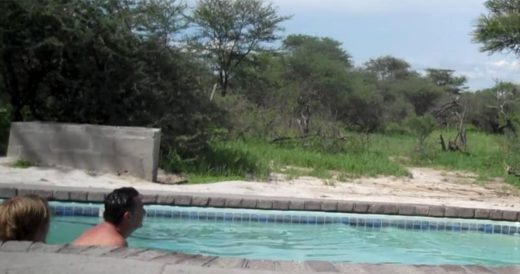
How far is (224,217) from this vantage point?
8758 mm

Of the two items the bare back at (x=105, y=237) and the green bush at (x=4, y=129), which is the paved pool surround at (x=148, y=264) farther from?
the green bush at (x=4, y=129)

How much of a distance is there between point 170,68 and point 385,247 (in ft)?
23.3

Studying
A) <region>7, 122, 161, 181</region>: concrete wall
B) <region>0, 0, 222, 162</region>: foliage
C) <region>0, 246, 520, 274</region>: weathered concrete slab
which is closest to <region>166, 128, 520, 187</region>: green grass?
<region>0, 0, 222, 162</region>: foliage

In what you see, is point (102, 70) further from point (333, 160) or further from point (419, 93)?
point (419, 93)

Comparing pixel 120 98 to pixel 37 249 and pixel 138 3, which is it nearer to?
pixel 138 3

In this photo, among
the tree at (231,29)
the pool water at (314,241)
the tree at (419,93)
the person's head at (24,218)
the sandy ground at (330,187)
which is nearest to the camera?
the person's head at (24,218)

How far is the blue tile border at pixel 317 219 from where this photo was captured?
28.6 feet

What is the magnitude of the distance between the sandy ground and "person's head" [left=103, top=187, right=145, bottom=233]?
613cm

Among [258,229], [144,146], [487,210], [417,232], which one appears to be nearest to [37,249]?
[258,229]

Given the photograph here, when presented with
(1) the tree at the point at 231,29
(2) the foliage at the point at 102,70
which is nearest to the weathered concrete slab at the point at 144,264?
(2) the foliage at the point at 102,70

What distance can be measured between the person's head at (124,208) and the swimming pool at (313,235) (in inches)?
143

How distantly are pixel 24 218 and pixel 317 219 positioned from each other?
580 cm

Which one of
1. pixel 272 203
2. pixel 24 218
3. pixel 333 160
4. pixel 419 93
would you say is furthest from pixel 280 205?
pixel 419 93

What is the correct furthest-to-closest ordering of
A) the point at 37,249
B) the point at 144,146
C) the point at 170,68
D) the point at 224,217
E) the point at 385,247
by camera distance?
the point at 170,68 → the point at 144,146 → the point at 224,217 → the point at 385,247 → the point at 37,249
